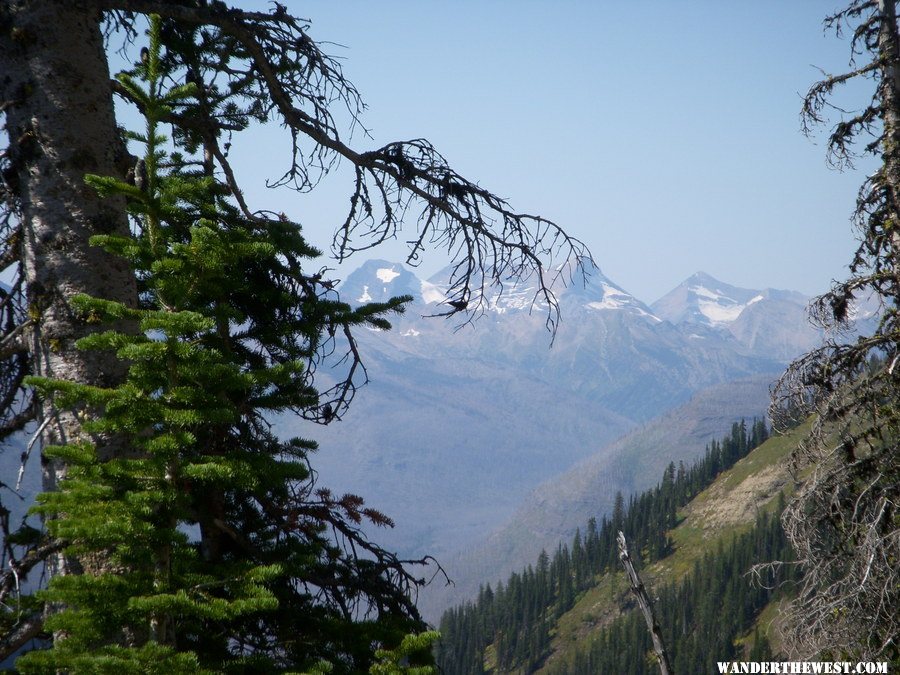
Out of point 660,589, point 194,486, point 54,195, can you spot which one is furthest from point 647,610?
point 660,589

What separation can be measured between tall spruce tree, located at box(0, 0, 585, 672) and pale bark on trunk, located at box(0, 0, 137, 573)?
0.01 metres

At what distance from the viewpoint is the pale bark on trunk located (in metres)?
5.11

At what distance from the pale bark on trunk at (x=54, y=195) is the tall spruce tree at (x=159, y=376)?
0.04 feet

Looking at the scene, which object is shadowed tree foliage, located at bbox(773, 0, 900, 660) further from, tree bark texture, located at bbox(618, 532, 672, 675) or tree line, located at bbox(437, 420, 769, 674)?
tree line, located at bbox(437, 420, 769, 674)

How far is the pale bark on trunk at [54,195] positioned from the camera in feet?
16.8

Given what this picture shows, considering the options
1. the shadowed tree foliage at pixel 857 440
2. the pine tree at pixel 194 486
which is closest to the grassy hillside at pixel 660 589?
the shadowed tree foliage at pixel 857 440

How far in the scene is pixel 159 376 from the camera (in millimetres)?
4785

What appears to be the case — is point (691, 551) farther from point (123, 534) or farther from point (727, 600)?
point (123, 534)

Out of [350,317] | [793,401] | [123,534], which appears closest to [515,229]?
[350,317]

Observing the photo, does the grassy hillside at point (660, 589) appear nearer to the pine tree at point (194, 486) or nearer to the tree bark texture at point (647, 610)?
the tree bark texture at point (647, 610)

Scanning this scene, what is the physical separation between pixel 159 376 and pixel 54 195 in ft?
5.26

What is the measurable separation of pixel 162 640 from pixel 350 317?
2829 mm

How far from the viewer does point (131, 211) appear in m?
5.71

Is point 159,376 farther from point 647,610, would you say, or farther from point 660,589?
point 660,589
